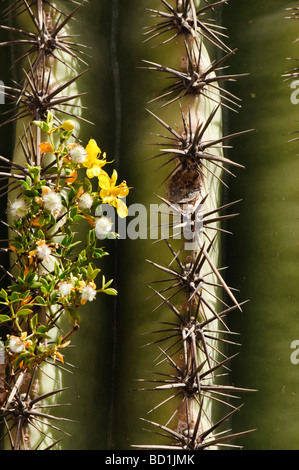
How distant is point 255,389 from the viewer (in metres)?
1.61

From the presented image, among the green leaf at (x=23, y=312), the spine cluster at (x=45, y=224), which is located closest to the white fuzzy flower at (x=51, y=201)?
the spine cluster at (x=45, y=224)

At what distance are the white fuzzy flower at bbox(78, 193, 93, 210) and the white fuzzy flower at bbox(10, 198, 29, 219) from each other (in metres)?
0.11

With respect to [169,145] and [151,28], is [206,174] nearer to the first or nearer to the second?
[169,145]

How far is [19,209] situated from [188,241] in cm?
40

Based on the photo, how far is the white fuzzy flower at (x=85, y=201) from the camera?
52.7 inches

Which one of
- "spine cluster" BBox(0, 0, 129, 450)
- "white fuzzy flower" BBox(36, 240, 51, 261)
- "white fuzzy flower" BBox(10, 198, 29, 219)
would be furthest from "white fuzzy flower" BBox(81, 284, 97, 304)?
"white fuzzy flower" BBox(10, 198, 29, 219)

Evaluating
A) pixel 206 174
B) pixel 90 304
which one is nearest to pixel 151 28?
pixel 206 174

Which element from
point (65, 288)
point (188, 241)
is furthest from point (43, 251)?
point (188, 241)

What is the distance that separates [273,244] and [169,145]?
38cm

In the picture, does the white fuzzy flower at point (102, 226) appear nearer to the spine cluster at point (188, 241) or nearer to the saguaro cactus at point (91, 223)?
the saguaro cactus at point (91, 223)

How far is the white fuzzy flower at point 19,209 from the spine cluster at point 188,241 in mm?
321

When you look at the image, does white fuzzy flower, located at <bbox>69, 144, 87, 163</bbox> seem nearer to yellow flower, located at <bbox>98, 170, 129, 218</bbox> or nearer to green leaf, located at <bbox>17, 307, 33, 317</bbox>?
yellow flower, located at <bbox>98, 170, 129, 218</bbox>

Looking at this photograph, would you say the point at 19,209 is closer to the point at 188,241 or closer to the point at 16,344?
the point at 16,344

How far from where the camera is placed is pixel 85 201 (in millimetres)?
1340
